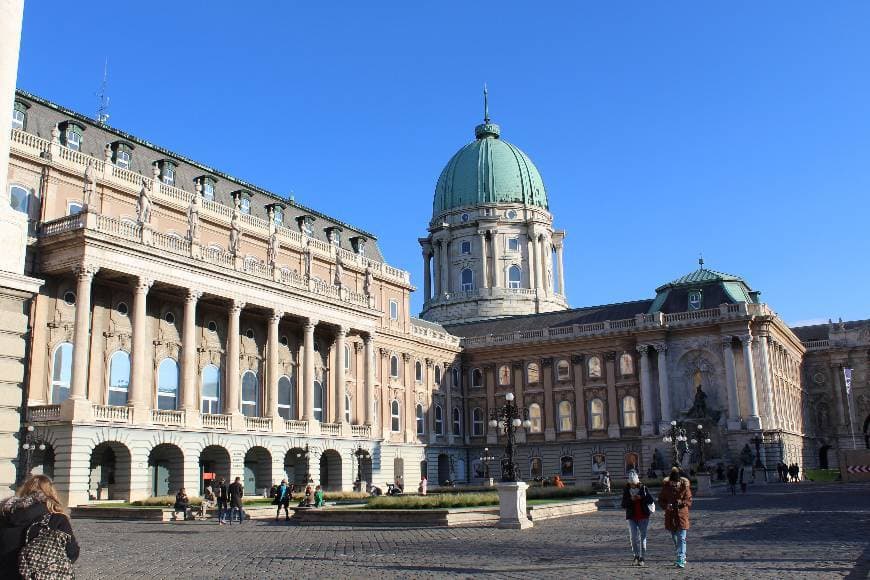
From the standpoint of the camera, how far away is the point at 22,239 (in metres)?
12.8

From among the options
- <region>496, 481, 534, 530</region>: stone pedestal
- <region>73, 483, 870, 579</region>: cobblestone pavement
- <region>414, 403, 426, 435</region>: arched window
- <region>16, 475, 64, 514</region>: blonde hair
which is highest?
<region>414, 403, 426, 435</region>: arched window

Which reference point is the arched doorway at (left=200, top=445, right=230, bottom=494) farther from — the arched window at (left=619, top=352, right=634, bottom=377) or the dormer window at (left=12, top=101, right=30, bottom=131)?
the arched window at (left=619, top=352, right=634, bottom=377)

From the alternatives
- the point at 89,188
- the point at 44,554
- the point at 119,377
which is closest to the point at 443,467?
the point at 119,377

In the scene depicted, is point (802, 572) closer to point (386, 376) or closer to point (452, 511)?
point (452, 511)

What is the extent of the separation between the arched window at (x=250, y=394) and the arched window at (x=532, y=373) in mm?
33088

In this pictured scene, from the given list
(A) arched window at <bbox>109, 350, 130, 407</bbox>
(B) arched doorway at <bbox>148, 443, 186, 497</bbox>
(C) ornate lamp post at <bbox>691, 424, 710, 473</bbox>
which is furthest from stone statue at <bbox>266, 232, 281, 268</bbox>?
(C) ornate lamp post at <bbox>691, 424, 710, 473</bbox>

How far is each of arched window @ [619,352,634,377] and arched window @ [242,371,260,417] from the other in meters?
35.4

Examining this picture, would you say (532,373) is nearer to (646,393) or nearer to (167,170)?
(646,393)

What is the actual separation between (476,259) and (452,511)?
3013 inches

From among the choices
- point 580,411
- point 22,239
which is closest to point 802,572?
point 22,239

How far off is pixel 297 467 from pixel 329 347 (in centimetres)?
1028

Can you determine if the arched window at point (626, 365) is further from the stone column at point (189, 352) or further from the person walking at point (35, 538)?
the person walking at point (35, 538)

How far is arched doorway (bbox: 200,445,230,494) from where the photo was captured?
168 ft

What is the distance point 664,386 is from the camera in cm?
7650
